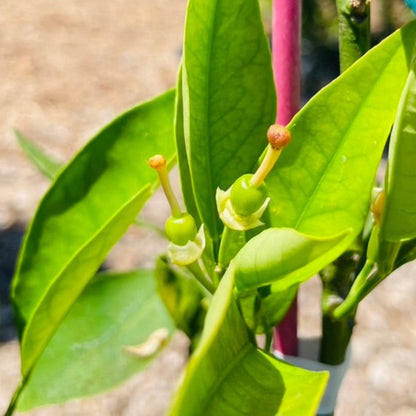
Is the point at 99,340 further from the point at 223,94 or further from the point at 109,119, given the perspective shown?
the point at 109,119

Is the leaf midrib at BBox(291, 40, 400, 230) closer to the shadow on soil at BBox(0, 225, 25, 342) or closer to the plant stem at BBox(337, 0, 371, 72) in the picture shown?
the plant stem at BBox(337, 0, 371, 72)

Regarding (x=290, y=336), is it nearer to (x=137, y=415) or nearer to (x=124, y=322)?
(x=124, y=322)

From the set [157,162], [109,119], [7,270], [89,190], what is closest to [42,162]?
[89,190]

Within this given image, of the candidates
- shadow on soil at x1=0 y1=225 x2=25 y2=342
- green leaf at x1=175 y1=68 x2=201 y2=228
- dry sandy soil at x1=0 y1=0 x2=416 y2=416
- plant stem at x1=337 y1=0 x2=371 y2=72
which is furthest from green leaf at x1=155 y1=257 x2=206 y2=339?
shadow on soil at x1=0 y1=225 x2=25 y2=342

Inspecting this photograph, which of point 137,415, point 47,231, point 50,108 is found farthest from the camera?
point 50,108

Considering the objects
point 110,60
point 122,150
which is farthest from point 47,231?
point 110,60

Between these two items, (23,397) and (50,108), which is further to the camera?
(50,108)

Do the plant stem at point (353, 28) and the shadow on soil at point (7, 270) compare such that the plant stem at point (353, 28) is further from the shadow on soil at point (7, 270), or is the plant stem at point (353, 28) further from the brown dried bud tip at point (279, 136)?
the shadow on soil at point (7, 270)
